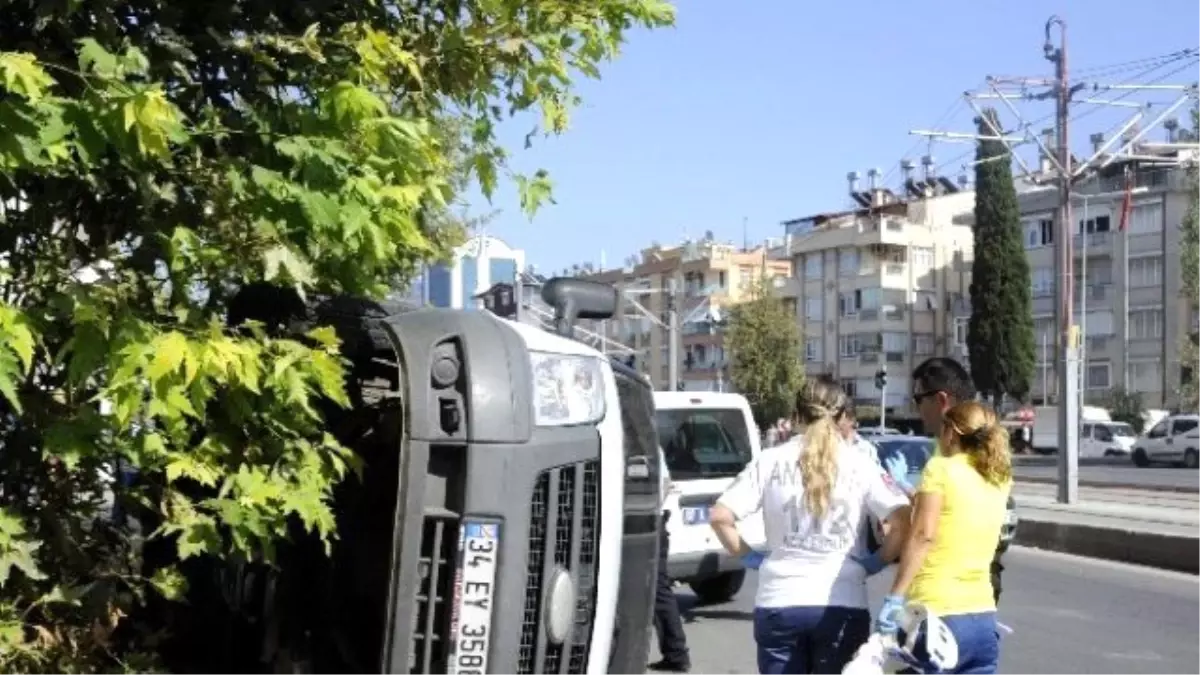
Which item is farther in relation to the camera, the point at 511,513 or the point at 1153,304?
the point at 1153,304

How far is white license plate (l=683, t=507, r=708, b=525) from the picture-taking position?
1173 centimetres

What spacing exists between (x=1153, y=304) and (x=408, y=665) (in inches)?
3147

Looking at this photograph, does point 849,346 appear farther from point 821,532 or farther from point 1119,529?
point 821,532

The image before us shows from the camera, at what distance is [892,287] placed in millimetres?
95125

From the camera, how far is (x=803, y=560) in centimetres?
526

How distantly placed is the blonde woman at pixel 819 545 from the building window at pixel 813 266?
96.0m

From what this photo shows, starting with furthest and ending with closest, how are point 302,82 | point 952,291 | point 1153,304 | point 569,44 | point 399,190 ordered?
point 952,291 → point 1153,304 → point 569,44 → point 302,82 → point 399,190

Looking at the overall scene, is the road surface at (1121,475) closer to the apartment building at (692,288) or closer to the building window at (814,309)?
the building window at (814,309)

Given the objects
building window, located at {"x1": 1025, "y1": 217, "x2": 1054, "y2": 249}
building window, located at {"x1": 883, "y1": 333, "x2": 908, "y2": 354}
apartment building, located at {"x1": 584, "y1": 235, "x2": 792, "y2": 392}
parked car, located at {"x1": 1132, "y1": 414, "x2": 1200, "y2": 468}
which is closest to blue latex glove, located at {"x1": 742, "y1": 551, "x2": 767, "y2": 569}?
parked car, located at {"x1": 1132, "y1": 414, "x2": 1200, "y2": 468}

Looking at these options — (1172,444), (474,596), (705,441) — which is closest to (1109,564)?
(705,441)

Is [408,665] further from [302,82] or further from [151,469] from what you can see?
[302,82]

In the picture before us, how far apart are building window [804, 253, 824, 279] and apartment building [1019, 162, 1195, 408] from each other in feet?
58.6

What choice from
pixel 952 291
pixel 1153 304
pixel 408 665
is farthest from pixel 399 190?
pixel 952 291

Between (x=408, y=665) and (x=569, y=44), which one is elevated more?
(x=569, y=44)
